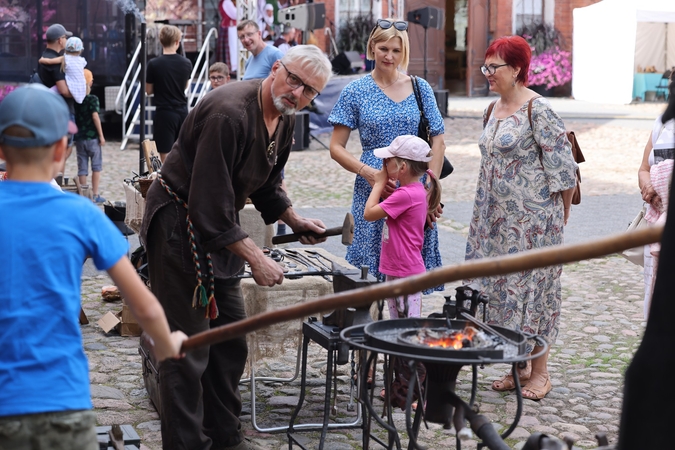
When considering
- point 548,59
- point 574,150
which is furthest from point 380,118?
point 548,59

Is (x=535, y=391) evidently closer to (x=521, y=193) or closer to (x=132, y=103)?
(x=521, y=193)

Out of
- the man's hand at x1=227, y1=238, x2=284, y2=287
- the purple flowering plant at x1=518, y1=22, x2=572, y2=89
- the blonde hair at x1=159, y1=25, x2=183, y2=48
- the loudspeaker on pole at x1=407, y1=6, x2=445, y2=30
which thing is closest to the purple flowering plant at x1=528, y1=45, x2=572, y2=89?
the purple flowering plant at x1=518, y1=22, x2=572, y2=89

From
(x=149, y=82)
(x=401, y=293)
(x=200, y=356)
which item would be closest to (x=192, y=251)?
(x=200, y=356)

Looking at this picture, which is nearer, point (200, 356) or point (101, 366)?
point (200, 356)

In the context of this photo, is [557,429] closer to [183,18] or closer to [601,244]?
[601,244]

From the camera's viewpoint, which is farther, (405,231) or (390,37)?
(390,37)

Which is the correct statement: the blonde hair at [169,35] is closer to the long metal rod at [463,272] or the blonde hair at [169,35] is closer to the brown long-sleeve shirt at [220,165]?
the brown long-sleeve shirt at [220,165]

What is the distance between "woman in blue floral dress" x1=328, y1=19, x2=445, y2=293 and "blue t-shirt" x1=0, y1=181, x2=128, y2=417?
286 centimetres

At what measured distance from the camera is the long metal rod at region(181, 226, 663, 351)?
1.95 metres

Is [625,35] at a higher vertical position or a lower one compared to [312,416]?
higher

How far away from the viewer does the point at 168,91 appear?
448 inches

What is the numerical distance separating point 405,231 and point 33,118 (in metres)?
2.73

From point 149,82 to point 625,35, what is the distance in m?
16.3

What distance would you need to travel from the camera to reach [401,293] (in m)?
2.34
